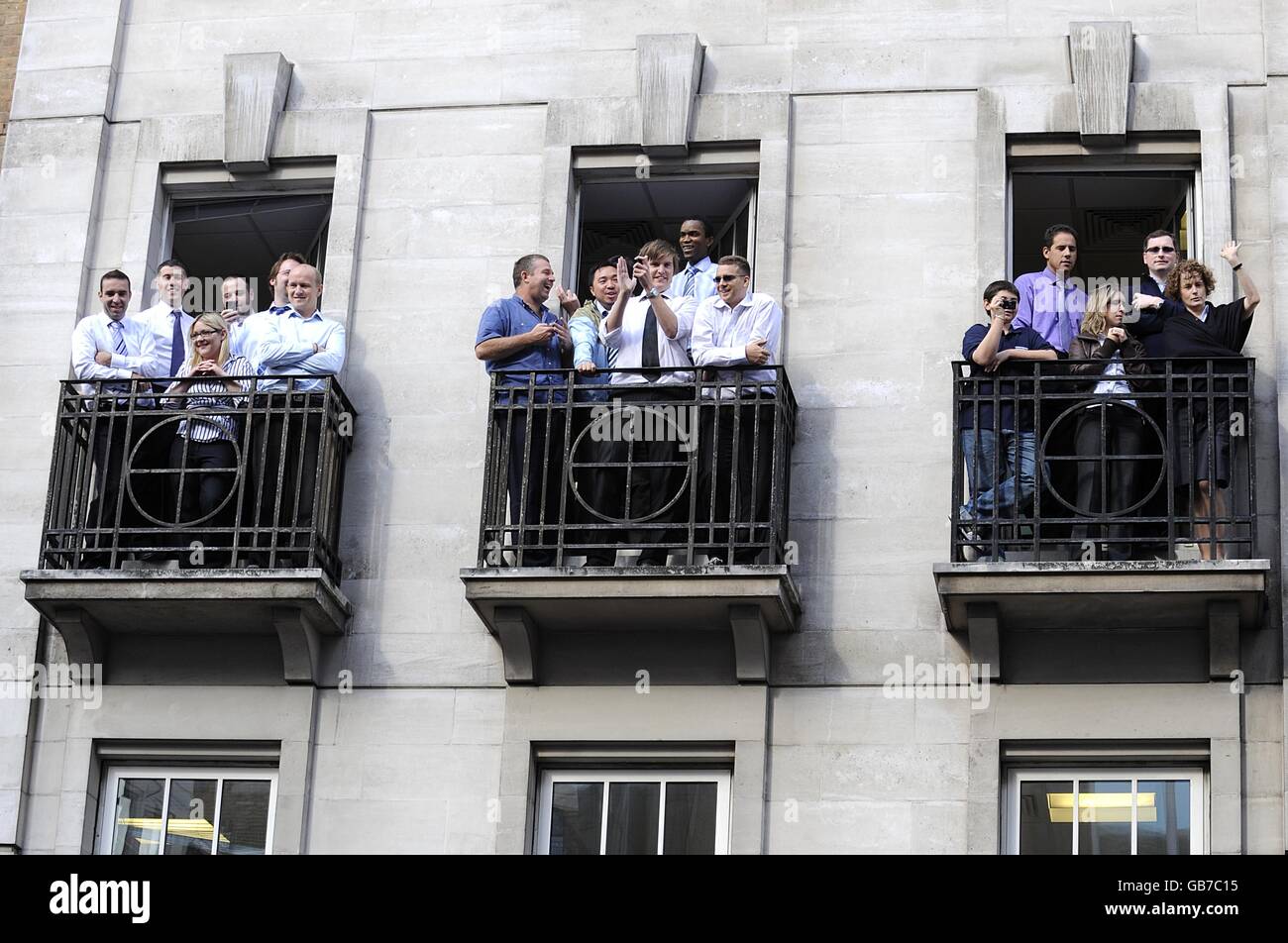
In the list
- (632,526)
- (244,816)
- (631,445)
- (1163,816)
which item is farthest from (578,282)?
(1163,816)

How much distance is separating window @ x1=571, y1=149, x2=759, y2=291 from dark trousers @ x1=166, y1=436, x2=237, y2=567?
292 cm

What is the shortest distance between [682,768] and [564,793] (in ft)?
2.53

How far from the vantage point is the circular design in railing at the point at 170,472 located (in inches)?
695

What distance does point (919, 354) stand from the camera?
18.2 metres

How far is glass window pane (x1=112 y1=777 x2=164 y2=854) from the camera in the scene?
17.6 metres

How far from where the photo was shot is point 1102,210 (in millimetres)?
19719

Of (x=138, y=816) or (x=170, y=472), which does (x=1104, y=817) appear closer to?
(x=138, y=816)

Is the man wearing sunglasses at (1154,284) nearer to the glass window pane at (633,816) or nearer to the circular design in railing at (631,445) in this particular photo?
the circular design in railing at (631,445)

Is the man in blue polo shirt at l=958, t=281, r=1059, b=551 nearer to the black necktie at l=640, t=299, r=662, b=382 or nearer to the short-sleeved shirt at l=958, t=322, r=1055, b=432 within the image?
the short-sleeved shirt at l=958, t=322, r=1055, b=432

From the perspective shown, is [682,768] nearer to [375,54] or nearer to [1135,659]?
[1135,659]

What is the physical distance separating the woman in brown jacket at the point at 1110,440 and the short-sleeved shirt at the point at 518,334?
3.40m

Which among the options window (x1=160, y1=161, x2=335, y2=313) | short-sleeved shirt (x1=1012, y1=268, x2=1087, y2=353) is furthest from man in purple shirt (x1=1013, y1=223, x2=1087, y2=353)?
window (x1=160, y1=161, x2=335, y2=313)

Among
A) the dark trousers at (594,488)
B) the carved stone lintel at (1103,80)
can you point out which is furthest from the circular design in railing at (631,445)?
the carved stone lintel at (1103,80)
